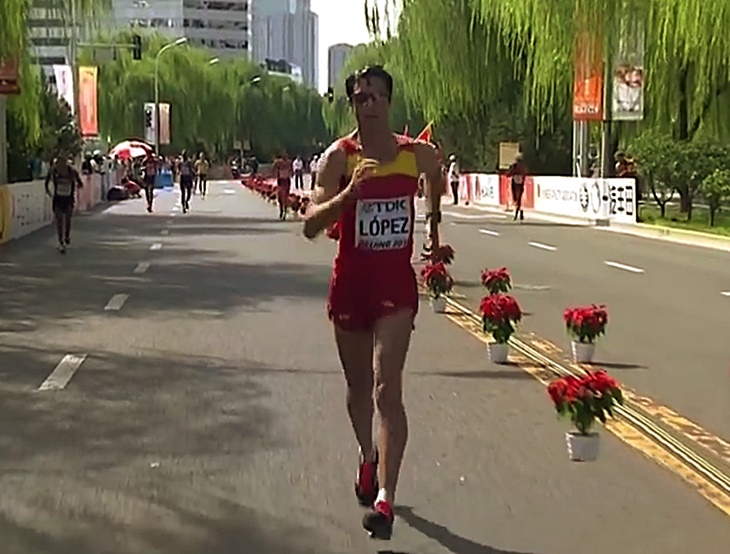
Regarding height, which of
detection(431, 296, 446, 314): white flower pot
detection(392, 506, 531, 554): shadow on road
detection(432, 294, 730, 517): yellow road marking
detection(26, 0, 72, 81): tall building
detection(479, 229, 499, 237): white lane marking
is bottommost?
detection(479, 229, 499, 237): white lane marking

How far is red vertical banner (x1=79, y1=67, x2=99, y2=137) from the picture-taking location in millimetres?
54188

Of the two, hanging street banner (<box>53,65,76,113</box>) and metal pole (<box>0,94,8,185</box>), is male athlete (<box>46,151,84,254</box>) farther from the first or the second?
hanging street banner (<box>53,65,76,113</box>)

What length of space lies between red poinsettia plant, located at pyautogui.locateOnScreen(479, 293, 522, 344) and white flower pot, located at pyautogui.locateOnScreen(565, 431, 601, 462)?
11.9 ft

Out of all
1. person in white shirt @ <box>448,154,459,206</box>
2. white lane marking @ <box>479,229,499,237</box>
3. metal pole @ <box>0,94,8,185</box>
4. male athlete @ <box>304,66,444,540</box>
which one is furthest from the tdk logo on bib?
person in white shirt @ <box>448,154,459,206</box>

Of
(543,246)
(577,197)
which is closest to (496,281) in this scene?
(543,246)

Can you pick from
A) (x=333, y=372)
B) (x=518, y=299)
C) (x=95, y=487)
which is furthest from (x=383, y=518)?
(x=518, y=299)

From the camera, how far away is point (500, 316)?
1131cm

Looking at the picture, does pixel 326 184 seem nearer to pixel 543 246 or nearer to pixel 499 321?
pixel 499 321

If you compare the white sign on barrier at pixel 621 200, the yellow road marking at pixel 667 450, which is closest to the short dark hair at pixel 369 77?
the yellow road marking at pixel 667 450

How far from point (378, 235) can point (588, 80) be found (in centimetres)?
2921

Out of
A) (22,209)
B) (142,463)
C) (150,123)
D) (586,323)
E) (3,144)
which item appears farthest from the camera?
(150,123)

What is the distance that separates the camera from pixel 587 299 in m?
17.3

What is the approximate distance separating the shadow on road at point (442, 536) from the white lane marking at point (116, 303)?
975cm

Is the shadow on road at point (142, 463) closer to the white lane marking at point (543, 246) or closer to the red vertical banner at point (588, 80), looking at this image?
the white lane marking at point (543, 246)
